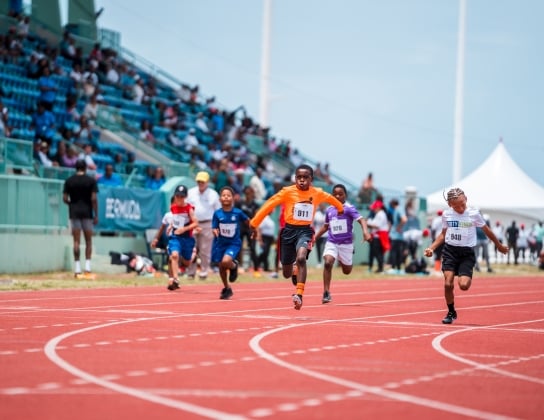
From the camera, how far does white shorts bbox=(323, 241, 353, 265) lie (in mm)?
20953

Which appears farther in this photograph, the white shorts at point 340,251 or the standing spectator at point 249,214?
the standing spectator at point 249,214

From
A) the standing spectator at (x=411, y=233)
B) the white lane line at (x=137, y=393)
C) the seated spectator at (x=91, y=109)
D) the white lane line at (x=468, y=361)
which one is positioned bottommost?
the white lane line at (x=137, y=393)

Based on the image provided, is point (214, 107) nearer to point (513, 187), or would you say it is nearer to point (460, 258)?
point (513, 187)

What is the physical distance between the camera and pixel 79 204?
84.4 ft

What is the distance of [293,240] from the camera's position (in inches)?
715

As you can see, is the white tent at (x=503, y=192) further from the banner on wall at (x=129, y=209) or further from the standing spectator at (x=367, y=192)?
the banner on wall at (x=129, y=209)

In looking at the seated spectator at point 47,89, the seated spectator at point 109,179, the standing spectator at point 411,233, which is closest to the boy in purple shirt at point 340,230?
the seated spectator at point 109,179

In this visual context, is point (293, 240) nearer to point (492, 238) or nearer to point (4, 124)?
point (492, 238)

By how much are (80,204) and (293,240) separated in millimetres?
8817

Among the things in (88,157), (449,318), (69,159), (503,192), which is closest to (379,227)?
(88,157)

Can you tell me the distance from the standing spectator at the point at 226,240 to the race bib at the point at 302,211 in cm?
285

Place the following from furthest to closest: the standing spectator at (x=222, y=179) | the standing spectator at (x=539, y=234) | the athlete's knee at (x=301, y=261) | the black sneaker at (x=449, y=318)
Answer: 1. the standing spectator at (x=539, y=234)
2. the standing spectator at (x=222, y=179)
3. the athlete's knee at (x=301, y=261)
4. the black sneaker at (x=449, y=318)

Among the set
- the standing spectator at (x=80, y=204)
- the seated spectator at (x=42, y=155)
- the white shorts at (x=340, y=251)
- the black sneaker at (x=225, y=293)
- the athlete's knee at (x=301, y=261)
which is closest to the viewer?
the athlete's knee at (x=301, y=261)

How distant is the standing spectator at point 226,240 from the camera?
20625 mm
